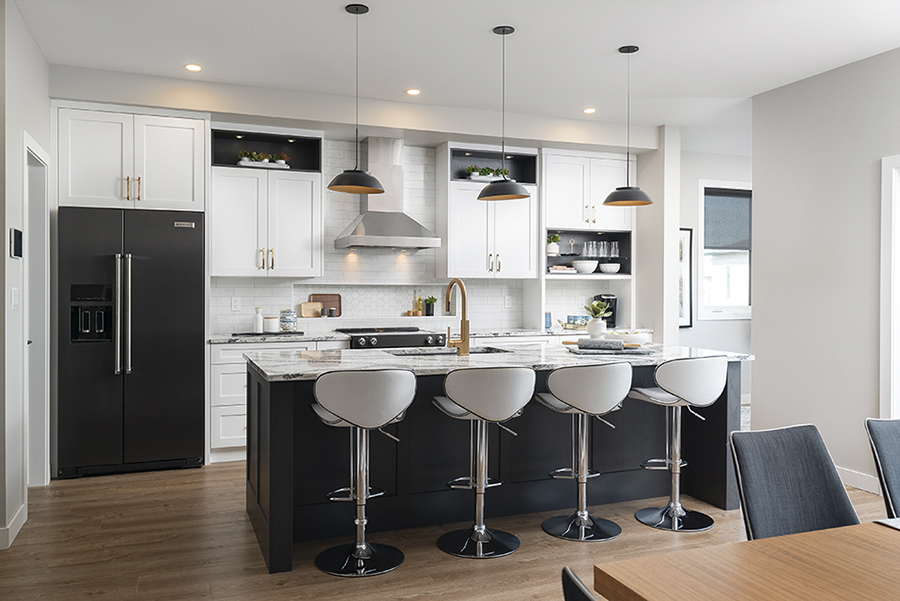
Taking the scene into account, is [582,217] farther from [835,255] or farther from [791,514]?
[791,514]

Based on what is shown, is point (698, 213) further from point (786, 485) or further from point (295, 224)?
point (786, 485)

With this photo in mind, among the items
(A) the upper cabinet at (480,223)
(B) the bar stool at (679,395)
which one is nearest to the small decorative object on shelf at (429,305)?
(A) the upper cabinet at (480,223)

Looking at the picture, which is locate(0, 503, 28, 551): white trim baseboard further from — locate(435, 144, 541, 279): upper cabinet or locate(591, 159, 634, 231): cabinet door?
locate(591, 159, 634, 231): cabinet door

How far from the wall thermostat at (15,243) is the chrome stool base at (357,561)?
2269 millimetres

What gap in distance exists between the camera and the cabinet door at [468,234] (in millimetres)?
6180

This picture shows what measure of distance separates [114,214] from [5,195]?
1.29m

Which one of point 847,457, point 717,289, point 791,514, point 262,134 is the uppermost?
point 262,134

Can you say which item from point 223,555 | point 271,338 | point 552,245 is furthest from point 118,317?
point 552,245

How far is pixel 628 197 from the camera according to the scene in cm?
435

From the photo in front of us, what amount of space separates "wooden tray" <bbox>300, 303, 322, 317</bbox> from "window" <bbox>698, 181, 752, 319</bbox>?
4212 mm

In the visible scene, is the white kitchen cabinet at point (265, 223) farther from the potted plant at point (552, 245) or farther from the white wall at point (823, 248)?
the white wall at point (823, 248)

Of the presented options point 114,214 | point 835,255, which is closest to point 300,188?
point 114,214

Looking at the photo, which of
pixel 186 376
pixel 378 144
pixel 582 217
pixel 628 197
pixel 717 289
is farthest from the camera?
pixel 717 289

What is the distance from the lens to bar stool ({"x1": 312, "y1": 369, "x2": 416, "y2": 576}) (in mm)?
2941
